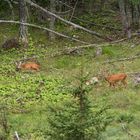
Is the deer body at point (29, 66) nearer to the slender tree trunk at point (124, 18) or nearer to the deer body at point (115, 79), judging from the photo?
the deer body at point (115, 79)

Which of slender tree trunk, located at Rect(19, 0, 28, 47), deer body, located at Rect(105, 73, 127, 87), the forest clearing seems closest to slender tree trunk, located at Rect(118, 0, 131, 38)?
the forest clearing

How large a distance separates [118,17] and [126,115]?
19018 millimetres

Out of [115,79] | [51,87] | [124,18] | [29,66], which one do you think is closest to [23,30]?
[29,66]

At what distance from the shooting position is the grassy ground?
1387 cm

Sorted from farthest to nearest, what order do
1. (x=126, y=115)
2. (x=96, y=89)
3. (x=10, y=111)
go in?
(x=96, y=89)
(x=10, y=111)
(x=126, y=115)

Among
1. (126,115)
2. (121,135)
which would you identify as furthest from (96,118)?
(126,115)

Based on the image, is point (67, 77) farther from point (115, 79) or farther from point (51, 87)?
point (115, 79)

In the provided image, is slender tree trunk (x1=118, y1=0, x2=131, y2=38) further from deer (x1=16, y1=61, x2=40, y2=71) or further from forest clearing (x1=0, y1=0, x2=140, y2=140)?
deer (x1=16, y1=61, x2=40, y2=71)

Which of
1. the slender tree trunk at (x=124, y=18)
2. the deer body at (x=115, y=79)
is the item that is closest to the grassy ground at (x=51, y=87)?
the deer body at (x=115, y=79)

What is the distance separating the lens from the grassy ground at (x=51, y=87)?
1387 centimetres

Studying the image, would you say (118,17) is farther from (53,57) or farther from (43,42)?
(53,57)

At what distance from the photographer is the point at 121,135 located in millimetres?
12430

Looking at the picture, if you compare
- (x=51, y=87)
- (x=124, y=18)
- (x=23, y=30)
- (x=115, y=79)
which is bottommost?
(x=51, y=87)

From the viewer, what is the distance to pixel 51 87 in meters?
18.2
